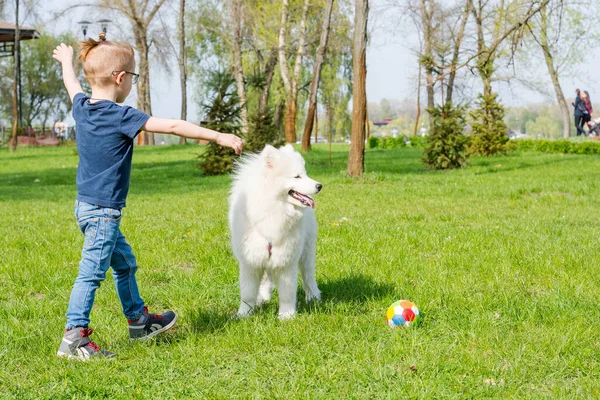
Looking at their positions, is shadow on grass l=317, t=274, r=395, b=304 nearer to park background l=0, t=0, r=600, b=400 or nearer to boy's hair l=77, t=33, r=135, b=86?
park background l=0, t=0, r=600, b=400

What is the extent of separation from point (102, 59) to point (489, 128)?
74.1 ft

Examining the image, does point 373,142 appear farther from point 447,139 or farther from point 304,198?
point 304,198

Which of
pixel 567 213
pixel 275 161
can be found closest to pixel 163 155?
pixel 567 213

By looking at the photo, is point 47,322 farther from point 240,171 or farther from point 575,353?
point 575,353

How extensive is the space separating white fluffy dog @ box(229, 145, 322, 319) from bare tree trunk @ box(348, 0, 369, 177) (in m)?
11.1

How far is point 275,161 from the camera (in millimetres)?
4559

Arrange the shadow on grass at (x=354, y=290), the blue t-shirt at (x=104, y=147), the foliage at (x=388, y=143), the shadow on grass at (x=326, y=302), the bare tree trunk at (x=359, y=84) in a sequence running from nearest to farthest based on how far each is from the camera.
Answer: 1. the blue t-shirt at (x=104, y=147)
2. the shadow on grass at (x=326, y=302)
3. the shadow on grass at (x=354, y=290)
4. the bare tree trunk at (x=359, y=84)
5. the foliage at (x=388, y=143)

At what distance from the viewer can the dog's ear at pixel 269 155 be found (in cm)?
452

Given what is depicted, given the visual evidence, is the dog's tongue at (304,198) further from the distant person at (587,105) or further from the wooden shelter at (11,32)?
the wooden shelter at (11,32)

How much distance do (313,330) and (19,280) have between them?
10.3 ft

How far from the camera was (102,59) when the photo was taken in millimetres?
3914

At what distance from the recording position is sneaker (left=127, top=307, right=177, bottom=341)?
14.4 feet

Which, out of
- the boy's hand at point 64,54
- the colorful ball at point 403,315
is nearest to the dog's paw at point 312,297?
the colorful ball at point 403,315

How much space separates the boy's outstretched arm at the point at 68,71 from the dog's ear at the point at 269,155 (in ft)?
4.21
